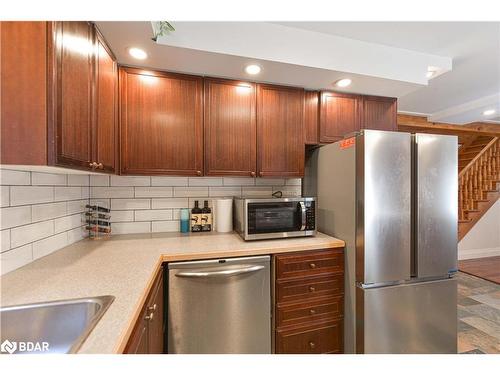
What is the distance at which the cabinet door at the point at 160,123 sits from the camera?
1600 millimetres

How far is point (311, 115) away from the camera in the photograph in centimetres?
197

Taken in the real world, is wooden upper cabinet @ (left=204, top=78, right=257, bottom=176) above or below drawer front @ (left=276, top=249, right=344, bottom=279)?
above

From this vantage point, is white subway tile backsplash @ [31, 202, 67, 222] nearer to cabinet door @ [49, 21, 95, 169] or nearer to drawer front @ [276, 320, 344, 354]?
cabinet door @ [49, 21, 95, 169]

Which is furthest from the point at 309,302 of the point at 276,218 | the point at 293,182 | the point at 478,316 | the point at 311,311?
the point at 478,316

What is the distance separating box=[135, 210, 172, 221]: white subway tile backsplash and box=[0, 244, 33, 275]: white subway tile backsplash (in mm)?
766

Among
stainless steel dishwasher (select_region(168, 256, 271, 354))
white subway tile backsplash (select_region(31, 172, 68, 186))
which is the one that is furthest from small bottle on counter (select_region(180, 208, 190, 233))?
white subway tile backsplash (select_region(31, 172, 68, 186))

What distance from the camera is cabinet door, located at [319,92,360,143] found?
78.0 inches

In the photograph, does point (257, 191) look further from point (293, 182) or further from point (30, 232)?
point (30, 232)

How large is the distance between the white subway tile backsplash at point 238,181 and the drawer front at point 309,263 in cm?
85
